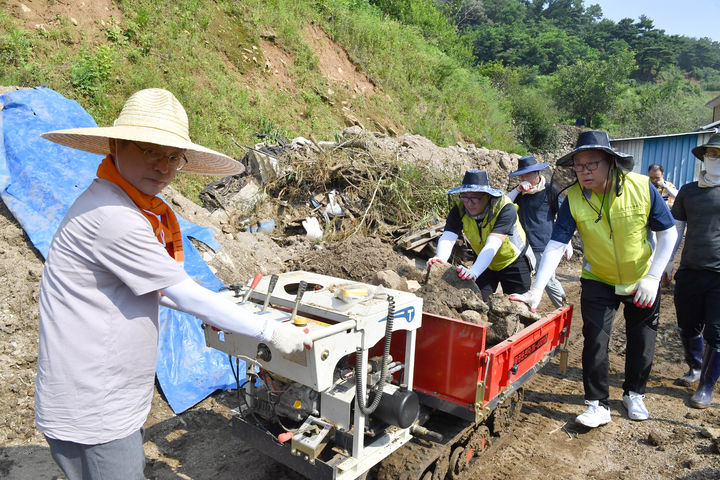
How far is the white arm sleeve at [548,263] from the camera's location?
3.73m

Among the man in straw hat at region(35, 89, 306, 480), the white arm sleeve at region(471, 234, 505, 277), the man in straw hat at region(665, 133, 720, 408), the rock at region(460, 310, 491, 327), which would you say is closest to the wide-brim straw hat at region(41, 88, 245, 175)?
the man in straw hat at region(35, 89, 306, 480)

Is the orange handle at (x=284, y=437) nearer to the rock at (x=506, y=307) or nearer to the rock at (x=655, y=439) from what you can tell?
the rock at (x=506, y=307)

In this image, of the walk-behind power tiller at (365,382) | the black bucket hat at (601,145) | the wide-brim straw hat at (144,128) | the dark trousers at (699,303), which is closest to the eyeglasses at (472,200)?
the black bucket hat at (601,145)

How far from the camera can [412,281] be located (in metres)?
4.31

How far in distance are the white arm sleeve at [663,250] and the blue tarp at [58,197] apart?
3.70 m

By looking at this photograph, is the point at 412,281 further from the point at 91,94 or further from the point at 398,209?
the point at 91,94

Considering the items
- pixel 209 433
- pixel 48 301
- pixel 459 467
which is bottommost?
pixel 209 433

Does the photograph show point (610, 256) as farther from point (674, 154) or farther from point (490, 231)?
point (674, 154)

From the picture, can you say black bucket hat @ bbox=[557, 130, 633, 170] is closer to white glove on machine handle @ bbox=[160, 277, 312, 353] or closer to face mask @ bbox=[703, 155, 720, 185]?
face mask @ bbox=[703, 155, 720, 185]

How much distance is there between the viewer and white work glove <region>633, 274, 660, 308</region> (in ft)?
Result: 11.6

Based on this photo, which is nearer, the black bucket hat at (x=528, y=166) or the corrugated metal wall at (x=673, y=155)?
the black bucket hat at (x=528, y=166)

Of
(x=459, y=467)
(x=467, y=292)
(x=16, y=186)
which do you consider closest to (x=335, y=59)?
(x=16, y=186)

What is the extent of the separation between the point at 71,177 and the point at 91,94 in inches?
171

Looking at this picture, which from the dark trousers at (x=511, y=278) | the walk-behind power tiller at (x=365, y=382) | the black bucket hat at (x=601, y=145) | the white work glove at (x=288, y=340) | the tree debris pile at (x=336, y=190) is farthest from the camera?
the tree debris pile at (x=336, y=190)
